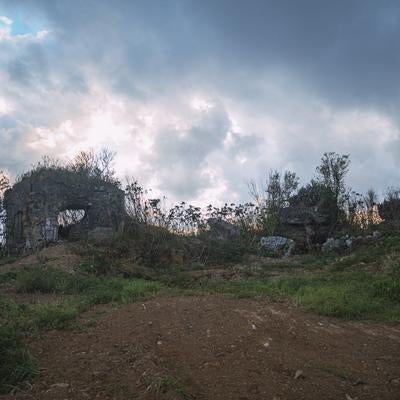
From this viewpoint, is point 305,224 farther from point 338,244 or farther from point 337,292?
point 337,292

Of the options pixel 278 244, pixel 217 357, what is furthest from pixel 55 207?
pixel 217 357

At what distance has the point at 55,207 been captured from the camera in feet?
51.9

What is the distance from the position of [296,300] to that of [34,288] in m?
5.14

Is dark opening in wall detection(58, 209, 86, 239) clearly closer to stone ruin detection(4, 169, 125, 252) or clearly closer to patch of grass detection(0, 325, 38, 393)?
stone ruin detection(4, 169, 125, 252)

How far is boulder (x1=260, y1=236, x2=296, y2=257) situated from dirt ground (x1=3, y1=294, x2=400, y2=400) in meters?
10.2

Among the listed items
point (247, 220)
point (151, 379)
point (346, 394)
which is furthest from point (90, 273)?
point (247, 220)

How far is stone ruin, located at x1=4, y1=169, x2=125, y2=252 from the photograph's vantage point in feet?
50.9

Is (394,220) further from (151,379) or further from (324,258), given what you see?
(151,379)

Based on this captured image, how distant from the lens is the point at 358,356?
172 inches

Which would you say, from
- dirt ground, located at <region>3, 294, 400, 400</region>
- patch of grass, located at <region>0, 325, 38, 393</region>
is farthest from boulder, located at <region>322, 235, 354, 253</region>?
patch of grass, located at <region>0, 325, 38, 393</region>

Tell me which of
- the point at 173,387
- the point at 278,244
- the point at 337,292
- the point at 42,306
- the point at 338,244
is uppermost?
the point at 278,244

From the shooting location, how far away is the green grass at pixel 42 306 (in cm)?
388

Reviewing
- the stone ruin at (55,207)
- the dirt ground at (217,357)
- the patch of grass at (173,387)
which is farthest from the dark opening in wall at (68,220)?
the patch of grass at (173,387)

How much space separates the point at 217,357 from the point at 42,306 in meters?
3.27
